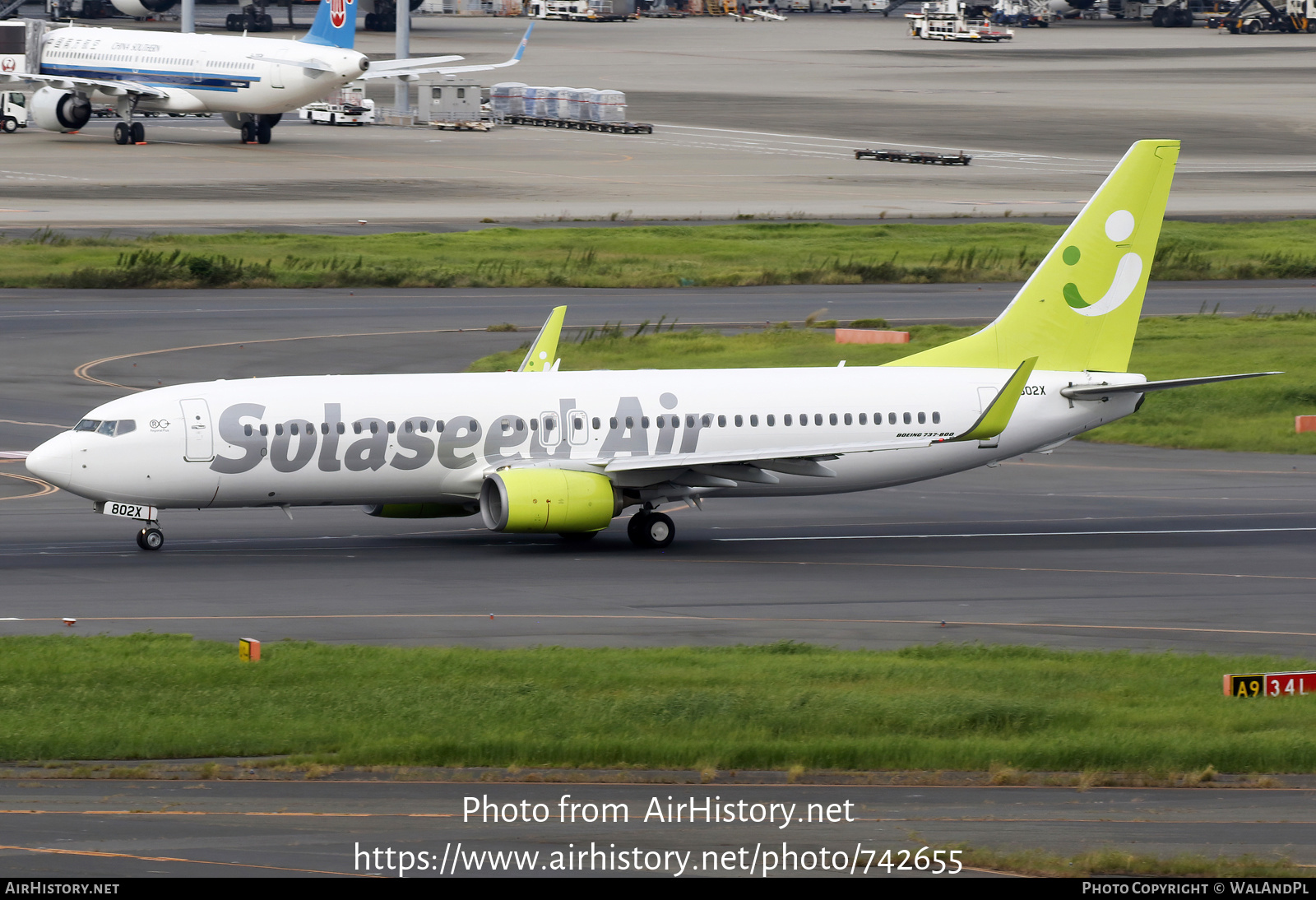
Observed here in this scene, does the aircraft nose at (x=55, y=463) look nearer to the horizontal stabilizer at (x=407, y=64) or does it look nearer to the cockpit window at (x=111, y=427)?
the cockpit window at (x=111, y=427)

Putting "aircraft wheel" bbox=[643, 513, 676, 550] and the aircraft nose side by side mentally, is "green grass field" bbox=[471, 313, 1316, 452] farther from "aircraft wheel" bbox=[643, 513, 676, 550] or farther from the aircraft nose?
the aircraft nose

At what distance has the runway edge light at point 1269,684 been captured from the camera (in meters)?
27.2

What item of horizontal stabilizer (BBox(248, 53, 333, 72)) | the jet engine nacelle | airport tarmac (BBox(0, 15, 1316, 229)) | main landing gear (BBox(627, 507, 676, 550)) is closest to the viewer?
main landing gear (BBox(627, 507, 676, 550))

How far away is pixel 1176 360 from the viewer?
A: 6569 cm

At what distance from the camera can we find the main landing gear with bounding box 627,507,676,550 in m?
41.8

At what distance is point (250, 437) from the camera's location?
39.8 meters

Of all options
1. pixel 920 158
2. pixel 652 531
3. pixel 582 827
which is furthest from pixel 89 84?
pixel 582 827

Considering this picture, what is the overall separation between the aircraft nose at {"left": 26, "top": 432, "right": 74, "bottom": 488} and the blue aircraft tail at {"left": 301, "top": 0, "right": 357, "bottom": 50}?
310 feet

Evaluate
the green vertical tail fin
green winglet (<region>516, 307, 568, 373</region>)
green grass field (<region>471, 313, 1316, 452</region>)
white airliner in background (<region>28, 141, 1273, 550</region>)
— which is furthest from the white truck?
the green vertical tail fin

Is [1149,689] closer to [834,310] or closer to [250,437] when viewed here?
[250,437]

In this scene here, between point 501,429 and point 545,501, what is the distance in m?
2.39

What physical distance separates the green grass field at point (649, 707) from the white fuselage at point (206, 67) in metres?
103

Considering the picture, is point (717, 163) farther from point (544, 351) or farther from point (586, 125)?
point (544, 351)
